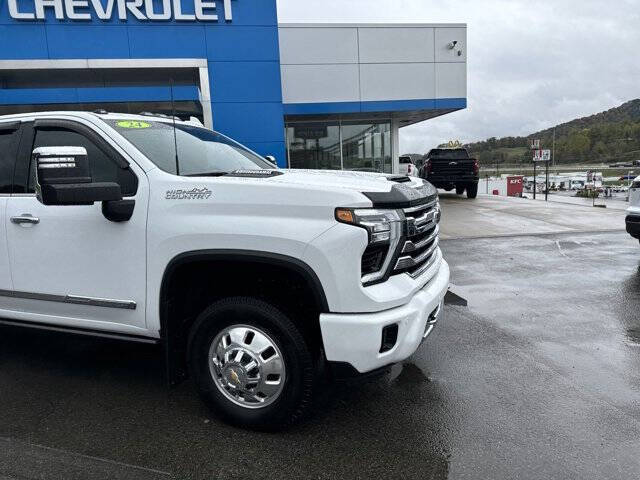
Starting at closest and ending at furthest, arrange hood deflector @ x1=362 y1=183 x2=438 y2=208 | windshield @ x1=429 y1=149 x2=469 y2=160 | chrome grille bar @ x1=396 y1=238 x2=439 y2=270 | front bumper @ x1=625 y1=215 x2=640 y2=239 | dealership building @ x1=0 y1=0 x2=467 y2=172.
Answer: hood deflector @ x1=362 y1=183 x2=438 y2=208 < chrome grille bar @ x1=396 y1=238 x2=439 y2=270 < front bumper @ x1=625 y1=215 x2=640 y2=239 < dealership building @ x1=0 y1=0 x2=467 y2=172 < windshield @ x1=429 y1=149 x2=469 y2=160

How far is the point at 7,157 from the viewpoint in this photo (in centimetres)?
362

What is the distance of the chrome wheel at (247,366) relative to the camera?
2.82 m

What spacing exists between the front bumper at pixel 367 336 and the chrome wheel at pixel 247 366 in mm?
365

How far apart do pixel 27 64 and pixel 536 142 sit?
796 inches

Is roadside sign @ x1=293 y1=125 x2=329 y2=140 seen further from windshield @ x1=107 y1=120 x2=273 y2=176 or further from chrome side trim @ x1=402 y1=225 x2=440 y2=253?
chrome side trim @ x1=402 y1=225 x2=440 y2=253

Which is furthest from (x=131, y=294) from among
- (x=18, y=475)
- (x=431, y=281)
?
(x=431, y=281)

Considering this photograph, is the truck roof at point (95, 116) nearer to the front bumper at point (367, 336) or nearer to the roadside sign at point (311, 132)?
the front bumper at point (367, 336)

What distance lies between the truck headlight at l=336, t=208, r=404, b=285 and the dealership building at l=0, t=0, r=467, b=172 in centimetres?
904

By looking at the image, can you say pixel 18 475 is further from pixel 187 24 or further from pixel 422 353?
pixel 187 24

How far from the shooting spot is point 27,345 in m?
4.58

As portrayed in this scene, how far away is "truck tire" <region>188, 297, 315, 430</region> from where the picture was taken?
2.76m

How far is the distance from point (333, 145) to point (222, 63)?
240 inches

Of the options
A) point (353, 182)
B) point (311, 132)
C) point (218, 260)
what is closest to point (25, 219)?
point (218, 260)

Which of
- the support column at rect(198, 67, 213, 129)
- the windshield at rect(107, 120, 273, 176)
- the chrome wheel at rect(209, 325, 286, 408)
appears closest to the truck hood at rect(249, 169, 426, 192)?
the windshield at rect(107, 120, 273, 176)
